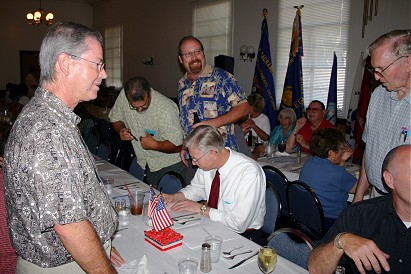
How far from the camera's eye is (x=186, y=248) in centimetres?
207

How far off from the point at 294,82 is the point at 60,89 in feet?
18.9

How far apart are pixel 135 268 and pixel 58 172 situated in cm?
75

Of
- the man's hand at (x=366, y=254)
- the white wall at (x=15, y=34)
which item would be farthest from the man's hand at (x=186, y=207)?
the white wall at (x=15, y=34)

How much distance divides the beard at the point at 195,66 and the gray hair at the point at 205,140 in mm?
931

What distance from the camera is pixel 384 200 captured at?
6.25 feet

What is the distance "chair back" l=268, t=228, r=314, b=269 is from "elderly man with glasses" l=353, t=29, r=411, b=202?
32.7 inches

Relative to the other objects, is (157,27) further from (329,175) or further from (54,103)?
(54,103)

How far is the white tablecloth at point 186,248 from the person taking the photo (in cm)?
186

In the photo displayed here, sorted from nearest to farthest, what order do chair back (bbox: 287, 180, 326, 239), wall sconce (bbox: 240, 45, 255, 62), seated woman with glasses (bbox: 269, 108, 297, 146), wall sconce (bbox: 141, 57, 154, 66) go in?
1. chair back (bbox: 287, 180, 326, 239)
2. seated woman with glasses (bbox: 269, 108, 297, 146)
3. wall sconce (bbox: 240, 45, 255, 62)
4. wall sconce (bbox: 141, 57, 154, 66)

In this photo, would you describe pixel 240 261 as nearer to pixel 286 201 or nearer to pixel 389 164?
pixel 389 164

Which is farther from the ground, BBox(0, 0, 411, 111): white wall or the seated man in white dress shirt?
BBox(0, 0, 411, 111): white wall

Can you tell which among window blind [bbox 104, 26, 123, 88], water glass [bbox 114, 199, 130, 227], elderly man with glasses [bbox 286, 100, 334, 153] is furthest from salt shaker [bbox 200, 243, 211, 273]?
window blind [bbox 104, 26, 123, 88]

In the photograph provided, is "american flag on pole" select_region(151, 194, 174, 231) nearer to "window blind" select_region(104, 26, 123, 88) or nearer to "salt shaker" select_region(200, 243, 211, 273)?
"salt shaker" select_region(200, 243, 211, 273)

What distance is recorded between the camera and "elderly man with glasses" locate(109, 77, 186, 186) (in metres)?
3.56
